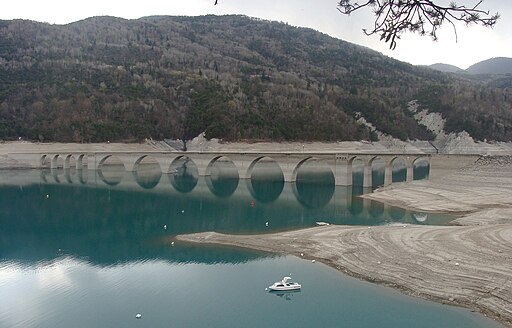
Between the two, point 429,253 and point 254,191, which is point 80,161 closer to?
point 254,191

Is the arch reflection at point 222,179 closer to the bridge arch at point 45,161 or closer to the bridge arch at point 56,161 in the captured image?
the bridge arch at point 56,161

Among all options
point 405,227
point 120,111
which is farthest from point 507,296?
point 120,111

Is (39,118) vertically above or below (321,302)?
above

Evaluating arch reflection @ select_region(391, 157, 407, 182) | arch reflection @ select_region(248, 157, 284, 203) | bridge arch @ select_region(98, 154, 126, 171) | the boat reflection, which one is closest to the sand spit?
the boat reflection

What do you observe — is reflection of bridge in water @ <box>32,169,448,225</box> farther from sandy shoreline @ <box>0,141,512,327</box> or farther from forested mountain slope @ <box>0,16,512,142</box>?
forested mountain slope @ <box>0,16,512,142</box>

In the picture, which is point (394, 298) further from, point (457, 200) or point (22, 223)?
point (22, 223)

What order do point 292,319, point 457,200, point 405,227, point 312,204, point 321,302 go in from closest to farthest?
point 292,319 < point 321,302 < point 405,227 < point 457,200 < point 312,204

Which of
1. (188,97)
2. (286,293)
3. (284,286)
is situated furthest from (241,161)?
(286,293)

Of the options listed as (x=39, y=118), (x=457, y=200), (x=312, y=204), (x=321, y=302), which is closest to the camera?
(x=321, y=302)
